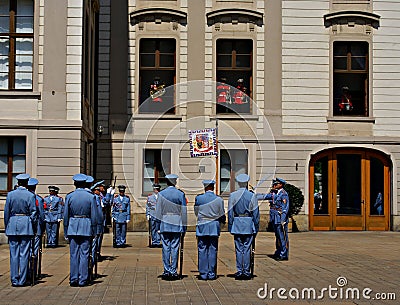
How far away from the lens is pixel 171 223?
14852mm

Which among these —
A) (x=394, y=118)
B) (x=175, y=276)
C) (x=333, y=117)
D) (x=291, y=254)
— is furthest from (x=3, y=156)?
(x=394, y=118)

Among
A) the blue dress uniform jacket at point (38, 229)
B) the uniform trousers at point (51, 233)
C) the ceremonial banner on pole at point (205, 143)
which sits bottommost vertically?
the uniform trousers at point (51, 233)

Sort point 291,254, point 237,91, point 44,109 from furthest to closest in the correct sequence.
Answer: point 237,91 < point 44,109 < point 291,254

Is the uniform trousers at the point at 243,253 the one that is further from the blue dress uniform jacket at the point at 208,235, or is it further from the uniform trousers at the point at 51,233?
the uniform trousers at the point at 51,233

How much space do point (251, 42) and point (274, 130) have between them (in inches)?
135

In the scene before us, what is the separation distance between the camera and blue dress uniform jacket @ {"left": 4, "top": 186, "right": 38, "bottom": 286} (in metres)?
14.1

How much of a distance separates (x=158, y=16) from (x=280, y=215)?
43.2 feet

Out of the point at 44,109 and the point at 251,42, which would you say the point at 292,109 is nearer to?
the point at 251,42

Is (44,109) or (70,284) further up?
(44,109)

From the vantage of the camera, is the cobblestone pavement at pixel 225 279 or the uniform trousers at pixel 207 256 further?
the uniform trousers at pixel 207 256

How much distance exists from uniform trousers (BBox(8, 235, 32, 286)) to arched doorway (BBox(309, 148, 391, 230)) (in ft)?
56.3

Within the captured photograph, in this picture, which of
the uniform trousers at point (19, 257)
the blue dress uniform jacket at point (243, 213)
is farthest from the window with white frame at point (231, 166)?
the uniform trousers at point (19, 257)

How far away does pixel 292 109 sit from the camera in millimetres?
29500

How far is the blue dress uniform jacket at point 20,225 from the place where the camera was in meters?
14.1
